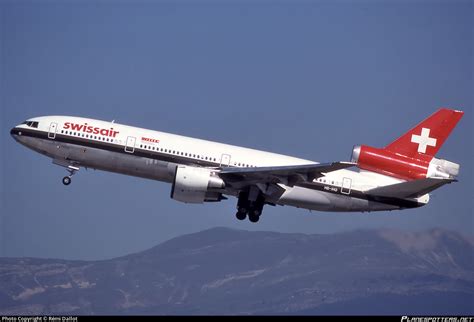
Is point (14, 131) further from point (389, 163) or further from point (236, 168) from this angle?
point (389, 163)

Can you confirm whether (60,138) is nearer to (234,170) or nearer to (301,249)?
(234,170)

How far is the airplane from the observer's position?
45.6 metres

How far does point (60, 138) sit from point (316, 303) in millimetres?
80160

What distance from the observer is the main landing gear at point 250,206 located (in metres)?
47.7

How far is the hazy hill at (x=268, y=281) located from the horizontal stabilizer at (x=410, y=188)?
43.1 m

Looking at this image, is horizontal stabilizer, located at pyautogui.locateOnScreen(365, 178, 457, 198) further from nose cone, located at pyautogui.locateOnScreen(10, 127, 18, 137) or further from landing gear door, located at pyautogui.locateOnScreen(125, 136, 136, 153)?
nose cone, located at pyautogui.locateOnScreen(10, 127, 18, 137)

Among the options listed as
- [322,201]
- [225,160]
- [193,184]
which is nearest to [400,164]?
[322,201]

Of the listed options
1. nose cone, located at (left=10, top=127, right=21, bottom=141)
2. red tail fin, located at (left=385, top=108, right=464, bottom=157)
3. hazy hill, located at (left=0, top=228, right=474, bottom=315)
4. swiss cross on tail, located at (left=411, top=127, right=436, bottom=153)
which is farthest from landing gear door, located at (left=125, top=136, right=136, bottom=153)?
hazy hill, located at (left=0, top=228, right=474, bottom=315)

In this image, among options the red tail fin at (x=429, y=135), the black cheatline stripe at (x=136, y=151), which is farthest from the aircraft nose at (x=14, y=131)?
the red tail fin at (x=429, y=135)

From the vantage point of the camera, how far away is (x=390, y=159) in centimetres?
4919

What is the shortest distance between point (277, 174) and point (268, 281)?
85.4 meters

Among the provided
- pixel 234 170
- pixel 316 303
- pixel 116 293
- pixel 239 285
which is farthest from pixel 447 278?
pixel 234 170

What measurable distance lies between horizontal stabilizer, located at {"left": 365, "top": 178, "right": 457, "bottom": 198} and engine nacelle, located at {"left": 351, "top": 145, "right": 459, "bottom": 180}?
1.56m

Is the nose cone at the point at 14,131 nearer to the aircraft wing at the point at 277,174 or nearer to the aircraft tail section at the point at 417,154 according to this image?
the aircraft wing at the point at 277,174
